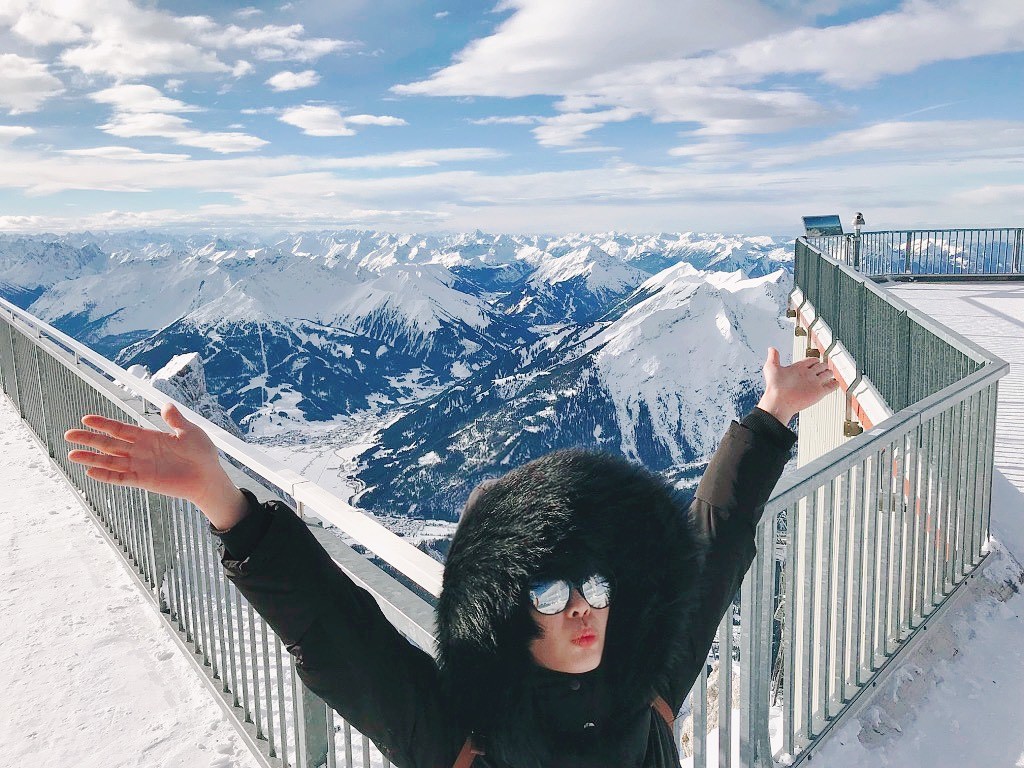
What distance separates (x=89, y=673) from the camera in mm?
4066

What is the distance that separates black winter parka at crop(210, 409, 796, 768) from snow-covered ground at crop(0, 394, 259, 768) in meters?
2.31

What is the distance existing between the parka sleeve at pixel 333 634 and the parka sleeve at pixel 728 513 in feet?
2.14

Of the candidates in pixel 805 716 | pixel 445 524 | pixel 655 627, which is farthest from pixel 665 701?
pixel 445 524

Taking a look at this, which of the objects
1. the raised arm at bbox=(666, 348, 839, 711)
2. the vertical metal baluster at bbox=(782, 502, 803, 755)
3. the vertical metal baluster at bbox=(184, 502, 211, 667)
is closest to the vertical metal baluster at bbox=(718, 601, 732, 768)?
the vertical metal baluster at bbox=(782, 502, 803, 755)

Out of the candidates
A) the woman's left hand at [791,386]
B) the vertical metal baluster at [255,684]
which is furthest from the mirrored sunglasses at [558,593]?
the vertical metal baluster at [255,684]

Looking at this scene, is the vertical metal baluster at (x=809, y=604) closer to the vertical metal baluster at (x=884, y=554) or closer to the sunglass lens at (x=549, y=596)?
the vertical metal baluster at (x=884, y=554)

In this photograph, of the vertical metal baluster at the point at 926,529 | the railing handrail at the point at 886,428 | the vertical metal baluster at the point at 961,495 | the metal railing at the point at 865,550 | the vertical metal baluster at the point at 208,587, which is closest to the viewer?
the railing handrail at the point at 886,428

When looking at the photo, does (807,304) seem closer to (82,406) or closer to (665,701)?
(82,406)

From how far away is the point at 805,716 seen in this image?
348 centimetres

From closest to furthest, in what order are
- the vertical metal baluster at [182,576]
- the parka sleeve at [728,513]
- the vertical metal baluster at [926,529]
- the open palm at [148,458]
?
the open palm at [148,458], the parka sleeve at [728,513], the vertical metal baluster at [182,576], the vertical metal baluster at [926,529]

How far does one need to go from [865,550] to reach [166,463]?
349 cm

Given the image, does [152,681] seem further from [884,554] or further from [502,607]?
[884,554]

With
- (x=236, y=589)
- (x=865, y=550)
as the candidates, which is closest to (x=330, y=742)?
(x=236, y=589)

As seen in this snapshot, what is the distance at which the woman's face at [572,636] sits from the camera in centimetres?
150
